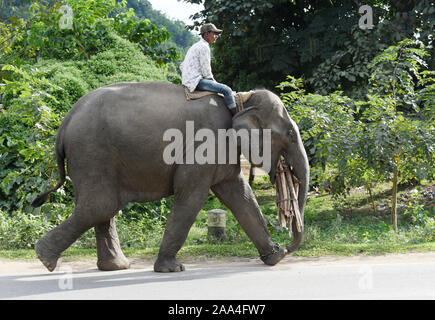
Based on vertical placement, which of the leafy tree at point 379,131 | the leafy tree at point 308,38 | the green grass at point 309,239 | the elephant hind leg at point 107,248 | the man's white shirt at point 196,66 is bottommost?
the green grass at point 309,239

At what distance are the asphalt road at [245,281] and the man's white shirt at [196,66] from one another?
7.10 ft

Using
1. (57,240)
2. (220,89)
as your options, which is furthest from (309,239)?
(57,240)

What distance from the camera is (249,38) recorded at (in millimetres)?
14133

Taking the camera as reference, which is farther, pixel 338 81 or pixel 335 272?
pixel 338 81

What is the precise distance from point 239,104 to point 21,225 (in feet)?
13.3

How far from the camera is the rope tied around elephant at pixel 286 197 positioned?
23.3 ft

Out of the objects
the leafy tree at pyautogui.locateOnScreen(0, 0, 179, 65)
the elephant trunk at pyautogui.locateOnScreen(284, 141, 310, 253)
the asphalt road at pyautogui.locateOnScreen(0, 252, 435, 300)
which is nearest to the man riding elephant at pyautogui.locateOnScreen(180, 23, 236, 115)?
the elephant trunk at pyautogui.locateOnScreen(284, 141, 310, 253)

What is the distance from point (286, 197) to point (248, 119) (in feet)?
3.43

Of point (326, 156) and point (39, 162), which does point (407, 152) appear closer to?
point (326, 156)

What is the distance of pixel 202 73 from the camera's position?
22.8 feet

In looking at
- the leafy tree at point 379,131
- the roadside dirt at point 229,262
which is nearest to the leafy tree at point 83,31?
the leafy tree at point 379,131

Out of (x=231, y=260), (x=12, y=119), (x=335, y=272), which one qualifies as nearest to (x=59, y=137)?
(x=231, y=260)

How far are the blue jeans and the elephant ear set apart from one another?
0.14 m

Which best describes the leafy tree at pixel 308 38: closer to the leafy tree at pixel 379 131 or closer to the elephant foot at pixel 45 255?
the leafy tree at pixel 379 131
